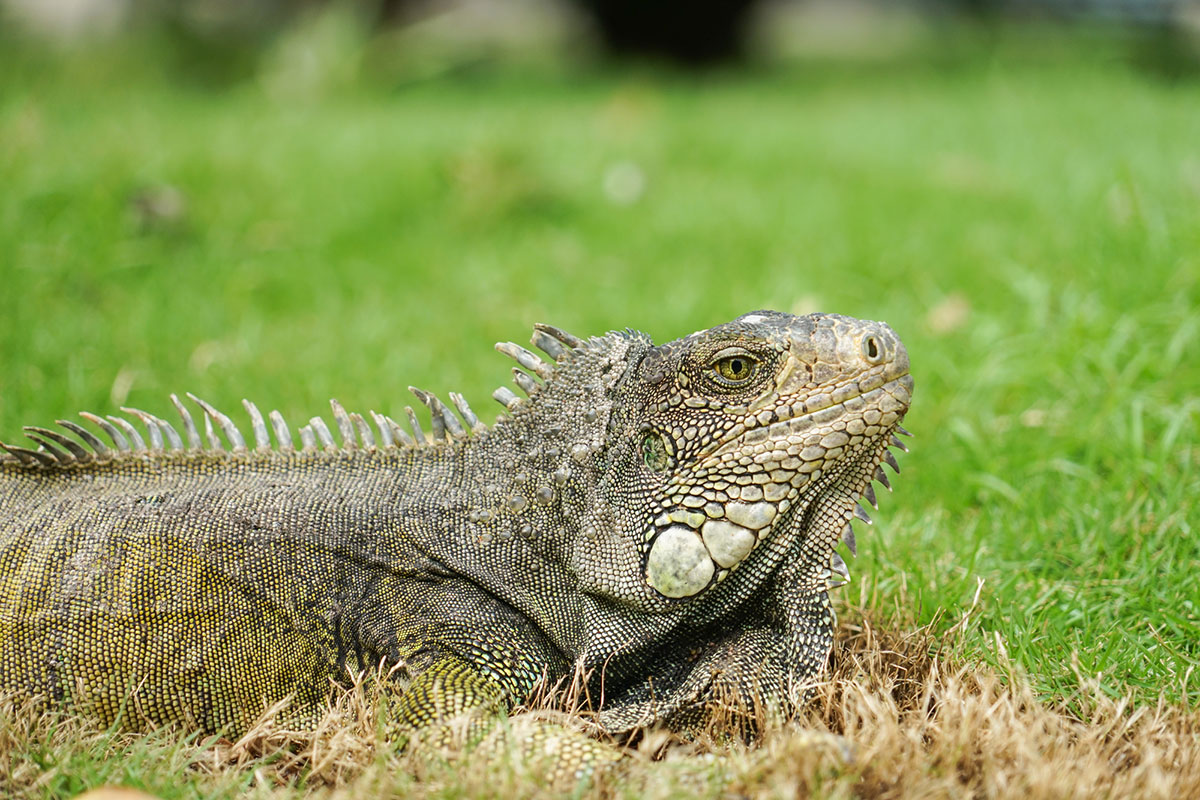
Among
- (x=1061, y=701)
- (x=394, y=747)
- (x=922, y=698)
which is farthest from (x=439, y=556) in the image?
(x=1061, y=701)

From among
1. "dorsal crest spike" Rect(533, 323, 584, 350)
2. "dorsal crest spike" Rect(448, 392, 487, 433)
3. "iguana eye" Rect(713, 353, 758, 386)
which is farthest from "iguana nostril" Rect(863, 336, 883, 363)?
"dorsal crest spike" Rect(448, 392, 487, 433)

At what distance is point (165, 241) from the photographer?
7.78 meters

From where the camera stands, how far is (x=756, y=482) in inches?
120

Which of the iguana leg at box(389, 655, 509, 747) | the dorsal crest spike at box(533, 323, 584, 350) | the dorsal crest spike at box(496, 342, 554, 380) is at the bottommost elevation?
the iguana leg at box(389, 655, 509, 747)

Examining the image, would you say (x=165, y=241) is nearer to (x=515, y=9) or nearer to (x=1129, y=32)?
(x=1129, y=32)

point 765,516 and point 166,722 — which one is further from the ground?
point 765,516

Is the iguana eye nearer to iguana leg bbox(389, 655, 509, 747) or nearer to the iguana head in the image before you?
the iguana head

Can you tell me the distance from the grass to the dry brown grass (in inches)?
1.9

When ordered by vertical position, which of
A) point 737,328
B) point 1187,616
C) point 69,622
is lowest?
point 1187,616

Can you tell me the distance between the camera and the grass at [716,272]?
13.9ft

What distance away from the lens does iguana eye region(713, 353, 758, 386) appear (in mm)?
3139

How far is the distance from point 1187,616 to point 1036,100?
9.76 metres

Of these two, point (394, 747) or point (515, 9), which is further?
point (515, 9)

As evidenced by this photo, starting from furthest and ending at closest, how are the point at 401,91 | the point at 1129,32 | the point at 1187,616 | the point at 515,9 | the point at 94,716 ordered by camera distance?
1. the point at 515,9
2. the point at 1129,32
3. the point at 401,91
4. the point at 1187,616
5. the point at 94,716
